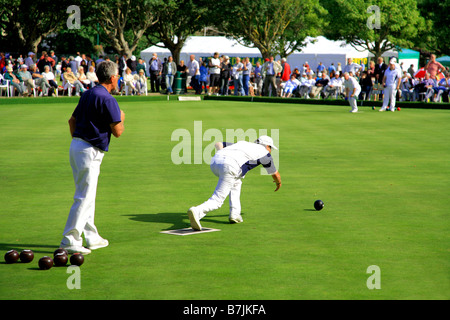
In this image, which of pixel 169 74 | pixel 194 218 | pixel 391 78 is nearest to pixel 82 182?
pixel 194 218

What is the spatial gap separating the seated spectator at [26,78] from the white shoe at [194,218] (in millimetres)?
24032

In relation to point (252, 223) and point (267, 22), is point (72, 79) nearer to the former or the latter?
point (267, 22)

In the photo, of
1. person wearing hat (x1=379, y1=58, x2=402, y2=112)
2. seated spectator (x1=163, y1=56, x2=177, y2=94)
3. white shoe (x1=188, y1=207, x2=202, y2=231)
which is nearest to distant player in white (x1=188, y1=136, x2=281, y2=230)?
white shoe (x1=188, y1=207, x2=202, y2=231)

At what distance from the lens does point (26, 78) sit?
97.1 feet

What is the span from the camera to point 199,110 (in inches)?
1005

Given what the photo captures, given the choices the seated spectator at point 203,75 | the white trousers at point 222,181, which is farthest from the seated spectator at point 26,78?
the white trousers at point 222,181

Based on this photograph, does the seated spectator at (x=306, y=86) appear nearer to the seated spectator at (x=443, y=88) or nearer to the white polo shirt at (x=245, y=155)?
the seated spectator at (x=443, y=88)

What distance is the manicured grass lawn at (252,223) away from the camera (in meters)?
5.42

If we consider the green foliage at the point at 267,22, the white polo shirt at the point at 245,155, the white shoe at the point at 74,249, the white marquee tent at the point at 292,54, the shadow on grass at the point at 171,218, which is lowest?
the shadow on grass at the point at 171,218

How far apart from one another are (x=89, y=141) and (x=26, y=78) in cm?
2489

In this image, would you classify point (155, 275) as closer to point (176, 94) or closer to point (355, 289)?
point (355, 289)

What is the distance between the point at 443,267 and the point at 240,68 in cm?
2825

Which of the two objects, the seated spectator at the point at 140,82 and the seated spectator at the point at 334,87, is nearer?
Answer: the seated spectator at the point at 334,87

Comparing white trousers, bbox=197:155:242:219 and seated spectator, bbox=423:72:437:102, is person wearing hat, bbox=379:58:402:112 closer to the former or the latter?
seated spectator, bbox=423:72:437:102
